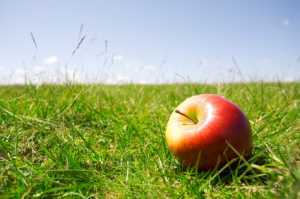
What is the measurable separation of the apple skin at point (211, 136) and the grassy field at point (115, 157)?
76 mm

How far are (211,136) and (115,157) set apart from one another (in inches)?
29.1

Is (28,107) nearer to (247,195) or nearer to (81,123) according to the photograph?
(81,123)

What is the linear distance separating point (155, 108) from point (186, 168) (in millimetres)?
1644

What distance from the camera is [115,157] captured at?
268 centimetres

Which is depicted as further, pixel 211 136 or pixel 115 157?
pixel 115 157

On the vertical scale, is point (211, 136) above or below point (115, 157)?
above

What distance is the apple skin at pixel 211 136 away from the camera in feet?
7.22

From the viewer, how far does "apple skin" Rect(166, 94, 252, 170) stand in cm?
220

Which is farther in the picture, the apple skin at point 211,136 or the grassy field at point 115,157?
the apple skin at point 211,136

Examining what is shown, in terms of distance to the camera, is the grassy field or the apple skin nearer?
the grassy field

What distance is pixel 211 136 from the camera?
2191 millimetres

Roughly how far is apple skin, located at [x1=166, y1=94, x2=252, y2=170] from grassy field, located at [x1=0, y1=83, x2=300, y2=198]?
0.25 ft

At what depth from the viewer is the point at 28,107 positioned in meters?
3.61

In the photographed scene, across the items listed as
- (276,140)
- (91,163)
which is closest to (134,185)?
(91,163)
